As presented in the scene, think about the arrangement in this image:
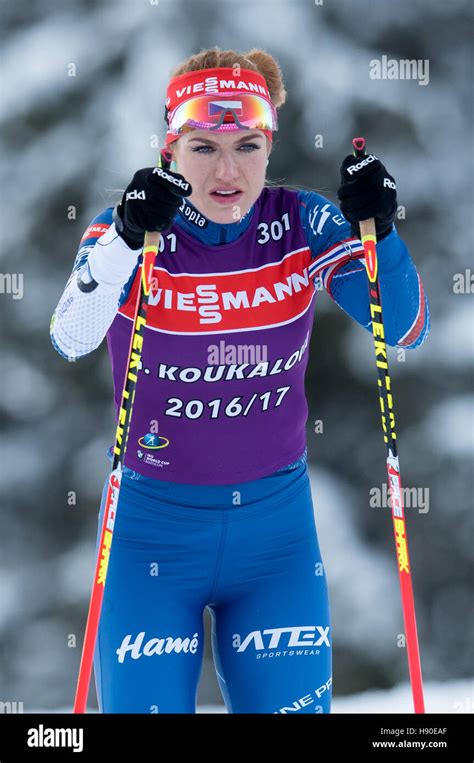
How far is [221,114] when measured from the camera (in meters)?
1.75

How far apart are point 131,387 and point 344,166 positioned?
0.51 metres

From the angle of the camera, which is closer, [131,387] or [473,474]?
[131,387]

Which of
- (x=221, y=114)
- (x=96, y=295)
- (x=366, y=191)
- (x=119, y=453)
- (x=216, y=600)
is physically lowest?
(x=216, y=600)

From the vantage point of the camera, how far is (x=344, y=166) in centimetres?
172

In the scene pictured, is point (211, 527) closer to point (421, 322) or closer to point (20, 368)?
point (421, 322)

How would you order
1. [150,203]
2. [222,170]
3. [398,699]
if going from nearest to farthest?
1. [150,203]
2. [222,170]
3. [398,699]

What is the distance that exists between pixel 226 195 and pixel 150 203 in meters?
0.19

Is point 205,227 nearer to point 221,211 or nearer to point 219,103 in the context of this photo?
point 221,211

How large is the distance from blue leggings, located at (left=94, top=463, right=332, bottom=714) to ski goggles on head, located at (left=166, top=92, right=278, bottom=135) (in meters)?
0.61

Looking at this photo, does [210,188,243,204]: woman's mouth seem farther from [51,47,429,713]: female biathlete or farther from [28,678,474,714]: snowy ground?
[28,678,474,714]: snowy ground

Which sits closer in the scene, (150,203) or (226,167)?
(150,203)

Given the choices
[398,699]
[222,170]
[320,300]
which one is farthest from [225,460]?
[398,699]

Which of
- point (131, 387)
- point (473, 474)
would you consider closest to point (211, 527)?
point (131, 387)

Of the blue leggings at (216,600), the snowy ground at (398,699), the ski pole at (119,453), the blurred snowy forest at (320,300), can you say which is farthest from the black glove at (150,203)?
the snowy ground at (398,699)
